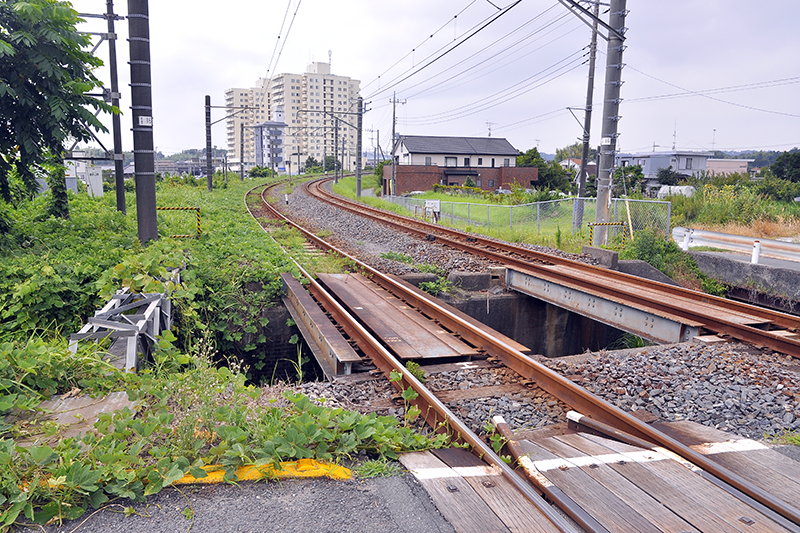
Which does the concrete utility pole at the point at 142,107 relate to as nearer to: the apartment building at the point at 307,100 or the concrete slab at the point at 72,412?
the concrete slab at the point at 72,412

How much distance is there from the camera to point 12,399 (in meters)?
3.97

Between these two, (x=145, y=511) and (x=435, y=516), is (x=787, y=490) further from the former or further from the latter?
(x=145, y=511)

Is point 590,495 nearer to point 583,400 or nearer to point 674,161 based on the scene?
point 583,400

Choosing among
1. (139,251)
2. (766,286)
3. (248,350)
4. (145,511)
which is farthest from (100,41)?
(766,286)

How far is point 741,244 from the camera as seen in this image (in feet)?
44.7

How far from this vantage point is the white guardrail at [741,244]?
12.5 meters

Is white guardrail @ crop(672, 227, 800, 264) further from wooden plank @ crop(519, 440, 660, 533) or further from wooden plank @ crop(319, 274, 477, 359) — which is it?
wooden plank @ crop(519, 440, 660, 533)

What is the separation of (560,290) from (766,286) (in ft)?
18.8

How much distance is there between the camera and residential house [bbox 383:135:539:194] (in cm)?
6881

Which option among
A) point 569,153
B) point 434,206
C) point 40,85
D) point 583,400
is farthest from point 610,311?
point 569,153

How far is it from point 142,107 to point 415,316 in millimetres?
5450

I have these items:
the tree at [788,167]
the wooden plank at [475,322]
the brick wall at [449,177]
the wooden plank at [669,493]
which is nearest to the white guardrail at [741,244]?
the wooden plank at [475,322]

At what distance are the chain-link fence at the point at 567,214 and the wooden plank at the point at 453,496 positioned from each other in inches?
494

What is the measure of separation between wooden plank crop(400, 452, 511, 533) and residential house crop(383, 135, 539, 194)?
211 feet
